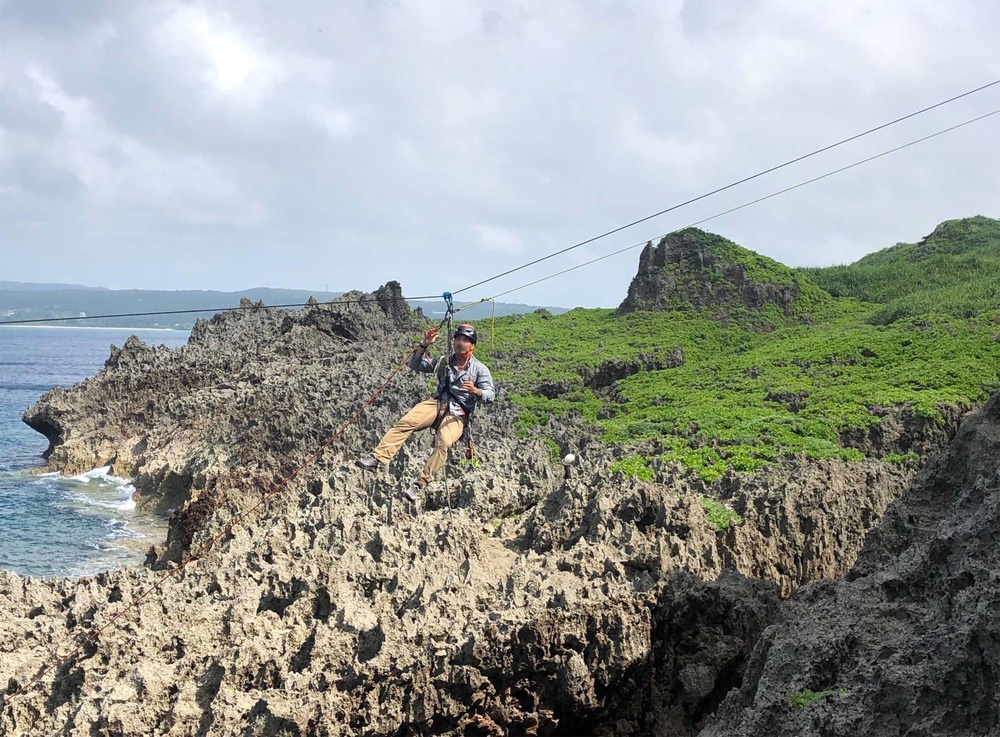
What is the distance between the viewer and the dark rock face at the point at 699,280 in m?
36.8

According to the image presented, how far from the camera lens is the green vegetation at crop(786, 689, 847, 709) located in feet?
19.5

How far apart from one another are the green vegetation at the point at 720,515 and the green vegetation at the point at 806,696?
6.44m

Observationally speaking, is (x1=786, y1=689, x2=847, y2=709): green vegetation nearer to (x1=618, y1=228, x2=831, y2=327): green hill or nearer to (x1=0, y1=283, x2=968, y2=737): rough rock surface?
(x1=0, y1=283, x2=968, y2=737): rough rock surface

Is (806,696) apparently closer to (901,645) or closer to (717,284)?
(901,645)

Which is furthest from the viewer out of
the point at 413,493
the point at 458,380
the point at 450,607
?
the point at 413,493

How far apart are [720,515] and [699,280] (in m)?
26.9

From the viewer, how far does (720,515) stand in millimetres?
13031

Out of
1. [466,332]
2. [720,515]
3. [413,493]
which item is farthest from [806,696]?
[413,493]

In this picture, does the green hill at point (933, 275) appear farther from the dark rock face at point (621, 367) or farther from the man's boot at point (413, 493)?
the man's boot at point (413, 493)

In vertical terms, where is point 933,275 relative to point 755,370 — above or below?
above

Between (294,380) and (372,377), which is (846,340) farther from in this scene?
(294,380)

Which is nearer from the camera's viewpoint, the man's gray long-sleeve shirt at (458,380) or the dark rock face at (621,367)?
the man's gray long-sleeve shirt at (458,380)

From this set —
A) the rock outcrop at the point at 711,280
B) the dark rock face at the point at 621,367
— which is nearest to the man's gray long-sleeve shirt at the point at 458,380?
the dark rock face at the point at 621,367

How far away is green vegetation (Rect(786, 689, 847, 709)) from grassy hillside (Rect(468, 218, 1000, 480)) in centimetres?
960
